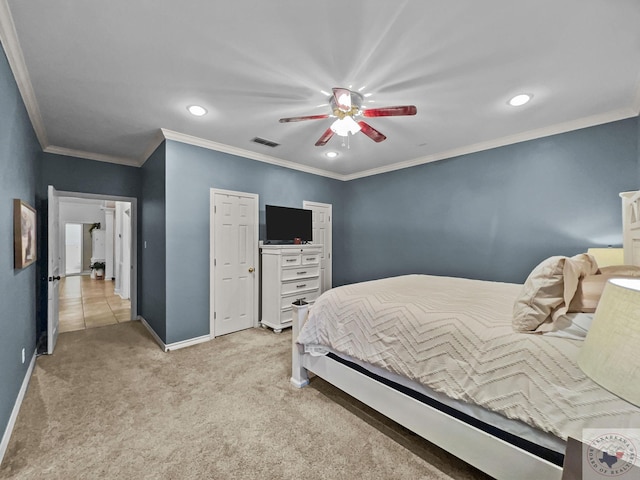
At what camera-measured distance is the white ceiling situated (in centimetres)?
155

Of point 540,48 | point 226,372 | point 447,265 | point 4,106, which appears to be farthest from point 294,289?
point 540,48

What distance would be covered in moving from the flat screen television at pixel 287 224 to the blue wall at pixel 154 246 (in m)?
1.36

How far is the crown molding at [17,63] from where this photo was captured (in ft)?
5.09

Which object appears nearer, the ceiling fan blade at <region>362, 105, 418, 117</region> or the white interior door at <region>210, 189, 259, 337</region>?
the ceiling fan blade at <region>362, 105, 418, 117</region>

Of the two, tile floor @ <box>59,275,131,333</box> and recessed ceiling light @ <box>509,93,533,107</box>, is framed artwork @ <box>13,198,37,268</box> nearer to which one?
tile floor @ <box>59,275,131,333</box>

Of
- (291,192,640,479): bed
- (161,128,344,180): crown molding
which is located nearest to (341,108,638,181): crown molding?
(291,192,640,479): bed

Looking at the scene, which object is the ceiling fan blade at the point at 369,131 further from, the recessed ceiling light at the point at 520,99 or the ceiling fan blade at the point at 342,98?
the recessed ceiling light at the point at 520,99

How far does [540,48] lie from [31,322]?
16.8ft

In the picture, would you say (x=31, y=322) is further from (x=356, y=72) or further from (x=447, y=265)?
(x=447, y=265)

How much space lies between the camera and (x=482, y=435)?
1.33 m

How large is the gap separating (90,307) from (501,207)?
713 centimetres

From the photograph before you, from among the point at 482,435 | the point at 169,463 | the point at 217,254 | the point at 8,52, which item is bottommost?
the point at 169,463

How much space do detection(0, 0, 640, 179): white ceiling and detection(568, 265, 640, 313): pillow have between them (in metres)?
1.47

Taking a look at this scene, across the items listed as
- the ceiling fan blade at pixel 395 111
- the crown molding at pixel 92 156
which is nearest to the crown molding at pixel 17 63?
the crown molding at pixel 92 156
